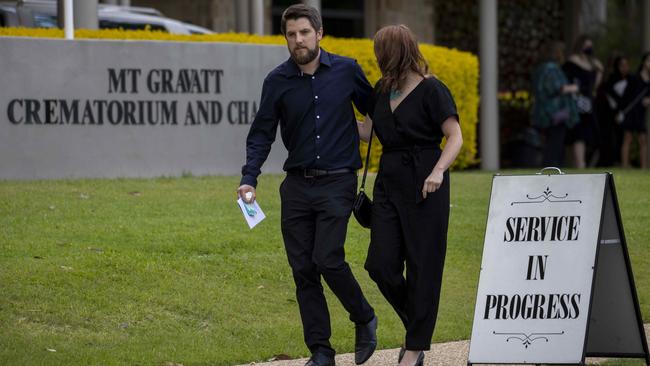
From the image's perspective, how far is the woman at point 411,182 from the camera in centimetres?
653

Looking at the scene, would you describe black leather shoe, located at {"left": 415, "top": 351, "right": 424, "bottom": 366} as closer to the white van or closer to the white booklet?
the white booklet

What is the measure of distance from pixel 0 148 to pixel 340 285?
6710 millimetres

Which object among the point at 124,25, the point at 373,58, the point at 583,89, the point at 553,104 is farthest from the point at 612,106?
the point at 124,25

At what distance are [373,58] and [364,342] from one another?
8102 millimetres

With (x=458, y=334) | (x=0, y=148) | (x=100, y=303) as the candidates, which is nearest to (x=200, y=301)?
(x=100, y=303)

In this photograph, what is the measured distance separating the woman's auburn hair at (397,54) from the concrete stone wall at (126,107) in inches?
269

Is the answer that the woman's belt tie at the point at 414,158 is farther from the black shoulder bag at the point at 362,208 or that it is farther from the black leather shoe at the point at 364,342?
the black leather shoe at the point at 364,342

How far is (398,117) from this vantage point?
21.6 feet

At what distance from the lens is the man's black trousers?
6.64 m

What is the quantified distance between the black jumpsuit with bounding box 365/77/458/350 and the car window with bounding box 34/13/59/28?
933 centimetres

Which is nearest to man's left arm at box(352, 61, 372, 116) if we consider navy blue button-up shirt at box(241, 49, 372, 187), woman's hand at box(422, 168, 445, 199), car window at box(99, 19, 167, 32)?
navy blue button-up shirt at box(241, 49, 372, 187)

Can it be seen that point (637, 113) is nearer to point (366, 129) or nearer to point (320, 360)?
point (366, 129)

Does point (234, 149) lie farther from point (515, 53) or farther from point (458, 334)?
point (515, 53)

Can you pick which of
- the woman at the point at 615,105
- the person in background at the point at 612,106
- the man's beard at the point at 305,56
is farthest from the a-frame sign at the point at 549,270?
the person in background at the point at 612,106
